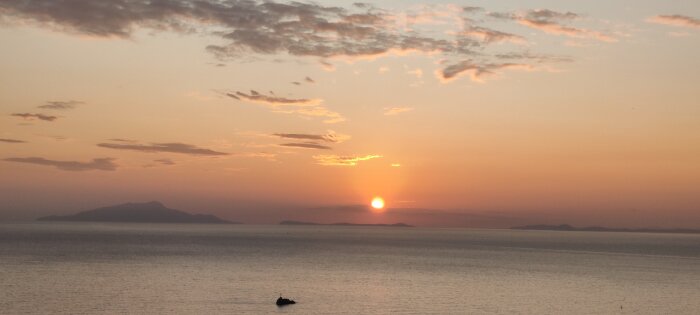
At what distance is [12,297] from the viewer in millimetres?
88125

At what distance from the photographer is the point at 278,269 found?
5512 inches

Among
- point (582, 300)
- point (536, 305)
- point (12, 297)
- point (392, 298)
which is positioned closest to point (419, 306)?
point (392, 298)

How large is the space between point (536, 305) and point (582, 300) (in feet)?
35.1

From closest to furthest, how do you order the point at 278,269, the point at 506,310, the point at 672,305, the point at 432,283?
the point at 506,310
the point at 672,305
the point at 432,283
the point at 278,269

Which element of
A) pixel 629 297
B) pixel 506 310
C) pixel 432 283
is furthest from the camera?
pixel 432 283

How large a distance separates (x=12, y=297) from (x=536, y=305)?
2749 inches

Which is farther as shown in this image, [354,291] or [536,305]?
[354,291]

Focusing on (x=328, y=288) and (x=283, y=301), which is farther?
(x=328, y=288)

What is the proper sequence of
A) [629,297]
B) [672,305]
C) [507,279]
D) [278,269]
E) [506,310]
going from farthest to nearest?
1. [278,269]
2. [507,279]
3. [629,297]
4. [672,305]
5. [506,310]

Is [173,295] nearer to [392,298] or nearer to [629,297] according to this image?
[392,298]

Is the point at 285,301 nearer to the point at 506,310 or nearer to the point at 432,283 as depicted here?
the point at 506,310

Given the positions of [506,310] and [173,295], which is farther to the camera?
[173,295]

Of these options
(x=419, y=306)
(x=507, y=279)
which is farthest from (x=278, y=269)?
(x=419, y=306)

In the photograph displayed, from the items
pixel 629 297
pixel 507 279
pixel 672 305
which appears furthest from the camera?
pixel 507 279
